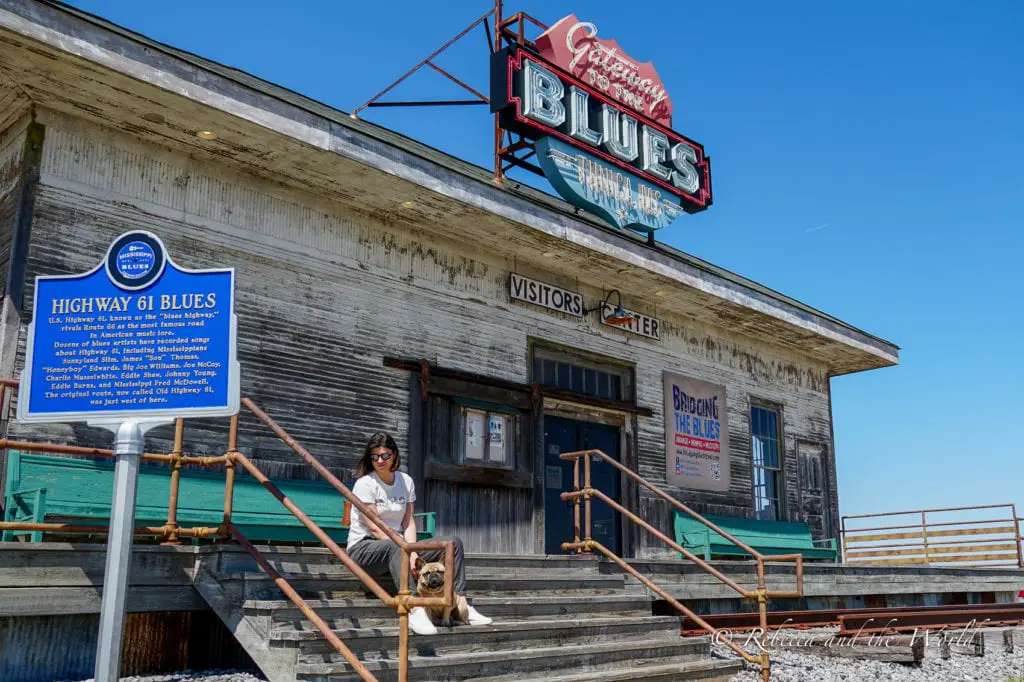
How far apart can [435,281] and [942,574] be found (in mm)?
10080

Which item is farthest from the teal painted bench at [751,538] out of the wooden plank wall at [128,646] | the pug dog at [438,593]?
the wooden plank wall at [128,646]

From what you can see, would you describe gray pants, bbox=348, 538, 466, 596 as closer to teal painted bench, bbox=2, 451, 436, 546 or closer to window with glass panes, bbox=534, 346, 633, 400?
teal painted bench, bbox=2, 451, 436, 546

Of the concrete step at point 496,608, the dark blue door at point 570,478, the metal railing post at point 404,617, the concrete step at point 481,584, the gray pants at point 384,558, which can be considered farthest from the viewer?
the dark blue door at point 570,478

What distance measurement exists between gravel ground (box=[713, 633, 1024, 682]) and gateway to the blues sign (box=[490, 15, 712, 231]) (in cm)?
599

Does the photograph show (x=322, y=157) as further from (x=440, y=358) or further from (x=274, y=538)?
(x=274, y=538)

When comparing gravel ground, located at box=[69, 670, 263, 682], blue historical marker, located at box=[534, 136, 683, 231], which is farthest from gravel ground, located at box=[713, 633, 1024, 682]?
blue historical marker, located at box=[534, 136, 683, 231]

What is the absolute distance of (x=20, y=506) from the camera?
7.70 metres

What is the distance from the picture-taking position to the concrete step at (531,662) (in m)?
6.10

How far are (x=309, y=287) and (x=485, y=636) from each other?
456 cm

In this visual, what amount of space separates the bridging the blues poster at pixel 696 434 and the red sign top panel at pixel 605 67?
4103 millimetres

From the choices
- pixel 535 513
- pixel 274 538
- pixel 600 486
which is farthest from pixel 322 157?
pixel 600 486

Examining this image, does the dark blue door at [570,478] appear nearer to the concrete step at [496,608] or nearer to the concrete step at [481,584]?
the concrete step at [481,584]

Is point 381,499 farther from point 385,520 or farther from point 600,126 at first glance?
point 600,126

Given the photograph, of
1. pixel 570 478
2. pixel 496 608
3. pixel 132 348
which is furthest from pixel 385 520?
pixel 570 478
